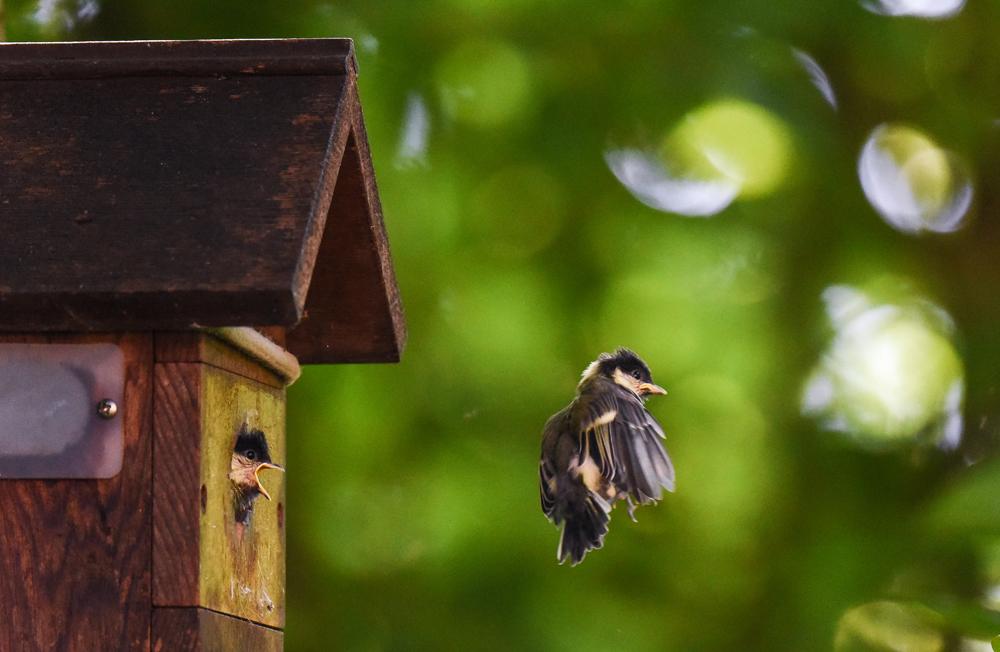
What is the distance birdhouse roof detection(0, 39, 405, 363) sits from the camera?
1.80 m

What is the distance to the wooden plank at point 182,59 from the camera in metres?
2.06

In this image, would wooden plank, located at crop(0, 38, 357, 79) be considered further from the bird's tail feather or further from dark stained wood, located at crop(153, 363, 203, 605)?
the bird's tail feather

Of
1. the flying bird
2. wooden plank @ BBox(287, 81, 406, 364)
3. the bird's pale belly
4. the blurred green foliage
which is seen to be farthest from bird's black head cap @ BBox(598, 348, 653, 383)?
the blurred green foliage

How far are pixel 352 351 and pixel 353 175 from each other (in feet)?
1.52

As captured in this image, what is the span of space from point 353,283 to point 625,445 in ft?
1.85

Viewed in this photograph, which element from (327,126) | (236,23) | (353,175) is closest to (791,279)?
(236,23)

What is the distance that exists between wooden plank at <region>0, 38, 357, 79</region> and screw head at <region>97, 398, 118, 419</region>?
0.46 meters

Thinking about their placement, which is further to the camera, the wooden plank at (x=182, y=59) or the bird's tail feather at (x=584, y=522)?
the bird's tail feather at (x=584, y=522)

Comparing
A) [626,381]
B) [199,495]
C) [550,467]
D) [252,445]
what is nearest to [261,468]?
[252,445]

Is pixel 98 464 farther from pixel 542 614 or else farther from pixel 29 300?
pixel 542 614

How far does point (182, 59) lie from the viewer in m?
2.06

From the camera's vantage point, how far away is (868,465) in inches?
155

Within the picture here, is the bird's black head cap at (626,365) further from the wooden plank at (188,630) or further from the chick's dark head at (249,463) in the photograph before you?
the wooden plank at (188,630)

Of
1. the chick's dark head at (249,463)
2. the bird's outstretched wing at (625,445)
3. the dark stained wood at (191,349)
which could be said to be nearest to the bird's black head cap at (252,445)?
the chick's dark head at (249,463)
